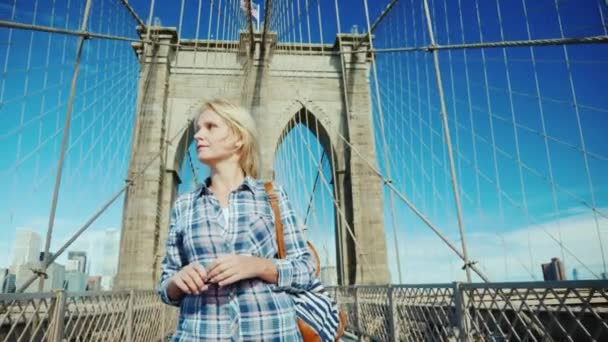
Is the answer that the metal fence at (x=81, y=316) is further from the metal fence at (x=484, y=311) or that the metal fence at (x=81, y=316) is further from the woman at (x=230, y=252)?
the metal fence at (x=484, y=311)

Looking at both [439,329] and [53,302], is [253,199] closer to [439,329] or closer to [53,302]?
[53,302]

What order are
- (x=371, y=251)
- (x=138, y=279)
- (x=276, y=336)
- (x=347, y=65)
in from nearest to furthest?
(x=276, y=336) < (x=138, y=279) < (x=371, y=251) < (x=347, y=65)

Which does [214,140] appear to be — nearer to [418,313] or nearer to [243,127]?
[243,127]

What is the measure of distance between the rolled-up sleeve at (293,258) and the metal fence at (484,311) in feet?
4.09

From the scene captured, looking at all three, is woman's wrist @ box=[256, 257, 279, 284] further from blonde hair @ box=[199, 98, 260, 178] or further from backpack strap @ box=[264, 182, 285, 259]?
blonde hair @ box=[199, 98, 260, 178]

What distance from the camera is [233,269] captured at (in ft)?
2.41

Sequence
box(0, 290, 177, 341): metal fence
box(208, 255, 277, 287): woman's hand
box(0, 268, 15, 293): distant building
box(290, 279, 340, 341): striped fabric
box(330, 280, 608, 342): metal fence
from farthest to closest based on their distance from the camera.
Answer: box(0, 268, 15, 293): distant building → box(0, 290, 177, 341): metal fence → box(330, 280, 608, 342): metal fence → box(290, 279, 340, 341): striped fabric → box(208, 255, 277, 287): woman's hand

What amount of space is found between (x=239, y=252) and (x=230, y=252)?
0.02 m

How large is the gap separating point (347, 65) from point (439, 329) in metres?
8.90

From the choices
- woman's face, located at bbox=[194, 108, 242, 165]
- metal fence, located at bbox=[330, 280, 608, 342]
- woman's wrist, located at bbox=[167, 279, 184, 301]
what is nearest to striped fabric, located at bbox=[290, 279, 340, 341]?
woman's wrist, located at bbox=[167, 279, 184, 301]

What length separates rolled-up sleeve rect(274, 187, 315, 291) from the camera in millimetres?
815

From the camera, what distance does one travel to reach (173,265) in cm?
91

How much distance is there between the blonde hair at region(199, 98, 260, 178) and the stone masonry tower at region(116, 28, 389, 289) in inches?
315

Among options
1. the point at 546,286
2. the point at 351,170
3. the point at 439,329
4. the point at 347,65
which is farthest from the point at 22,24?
the point at 347,65
